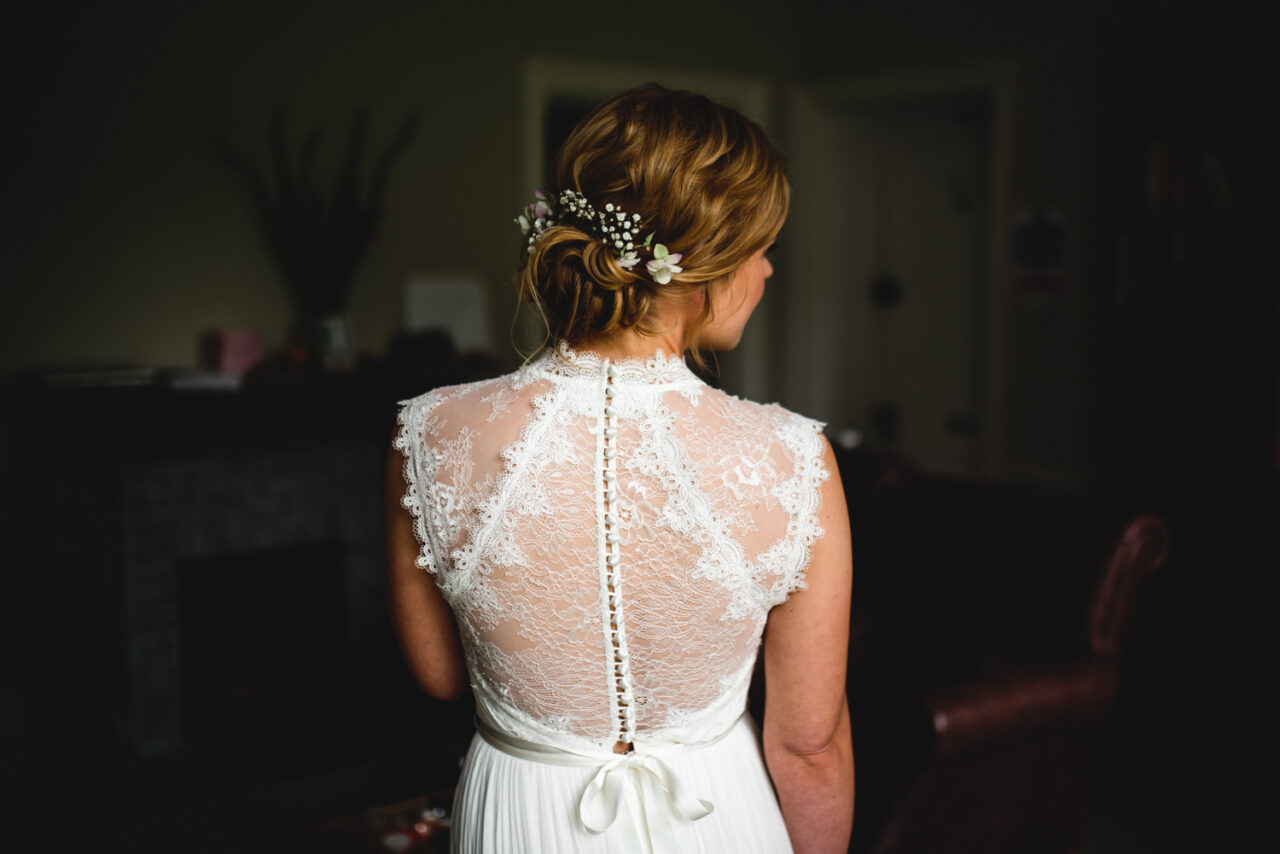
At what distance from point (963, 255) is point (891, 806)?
302 cm

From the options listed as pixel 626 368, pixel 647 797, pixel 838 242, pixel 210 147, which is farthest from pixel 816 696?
Result: pixel 838 242

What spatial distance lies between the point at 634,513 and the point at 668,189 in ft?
0.98

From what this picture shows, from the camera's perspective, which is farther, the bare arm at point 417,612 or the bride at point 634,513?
the bare arm at point 417,612

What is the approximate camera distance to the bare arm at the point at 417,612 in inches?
44.8

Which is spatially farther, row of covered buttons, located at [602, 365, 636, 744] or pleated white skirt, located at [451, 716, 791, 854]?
pleated white skirt, located at [451, 716, 791, 854]

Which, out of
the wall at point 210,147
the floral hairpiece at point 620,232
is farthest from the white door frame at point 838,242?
the floral hairpiece at point 620,232

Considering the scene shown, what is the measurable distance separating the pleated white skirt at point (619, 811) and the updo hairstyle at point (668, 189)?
1.56 feet

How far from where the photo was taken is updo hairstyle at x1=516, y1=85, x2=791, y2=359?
95 centimetres

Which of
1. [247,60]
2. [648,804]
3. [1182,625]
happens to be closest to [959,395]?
[1182,625]

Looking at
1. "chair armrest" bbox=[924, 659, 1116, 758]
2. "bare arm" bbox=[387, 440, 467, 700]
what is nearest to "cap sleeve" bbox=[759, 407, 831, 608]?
"bare arm" bbox=[387, 440, 467, 700]

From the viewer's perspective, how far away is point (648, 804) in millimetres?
1137

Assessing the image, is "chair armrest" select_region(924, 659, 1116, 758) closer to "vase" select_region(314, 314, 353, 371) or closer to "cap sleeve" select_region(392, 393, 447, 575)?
"cap sleeve" select_region(392, 393, 447, 575)

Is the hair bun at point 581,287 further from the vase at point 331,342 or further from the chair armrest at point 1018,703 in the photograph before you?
the vase at point 331,342

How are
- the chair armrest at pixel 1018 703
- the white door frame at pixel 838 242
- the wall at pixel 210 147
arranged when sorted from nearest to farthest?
the chair armrest at pixel 1018 703
the wall at pixel 210 147
the white door frame at pixel 838 242
